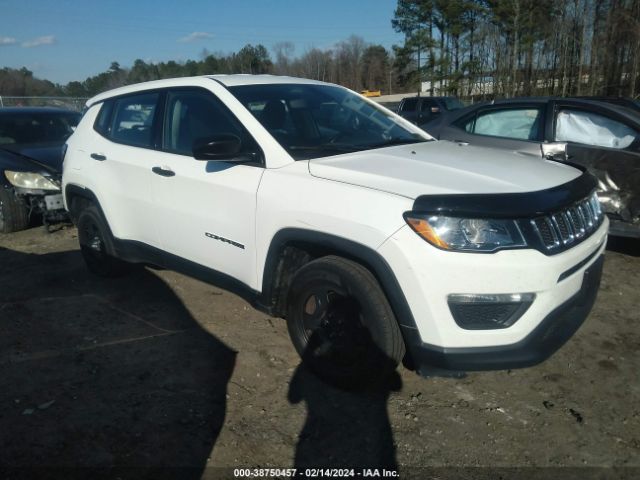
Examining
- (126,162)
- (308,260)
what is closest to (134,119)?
(126,162)

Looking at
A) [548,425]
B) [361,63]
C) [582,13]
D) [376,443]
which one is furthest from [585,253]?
[361,63]

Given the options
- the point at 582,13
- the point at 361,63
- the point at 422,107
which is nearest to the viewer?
the point at 422,107

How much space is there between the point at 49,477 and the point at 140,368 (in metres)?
1.04

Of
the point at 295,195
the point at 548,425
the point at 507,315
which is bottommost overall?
the point at 548,425

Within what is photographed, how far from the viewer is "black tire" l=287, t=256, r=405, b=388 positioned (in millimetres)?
2717

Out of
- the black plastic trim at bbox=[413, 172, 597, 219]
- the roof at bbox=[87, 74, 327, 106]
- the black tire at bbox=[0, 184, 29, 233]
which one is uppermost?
the roof at bbox=[87, 74, 327, 106]

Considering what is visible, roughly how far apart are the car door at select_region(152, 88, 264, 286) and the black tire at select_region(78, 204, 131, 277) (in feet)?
3.15

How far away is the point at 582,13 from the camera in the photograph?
24031 millimetres

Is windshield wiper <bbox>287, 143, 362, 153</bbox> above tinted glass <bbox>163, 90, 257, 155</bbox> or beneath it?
beneath

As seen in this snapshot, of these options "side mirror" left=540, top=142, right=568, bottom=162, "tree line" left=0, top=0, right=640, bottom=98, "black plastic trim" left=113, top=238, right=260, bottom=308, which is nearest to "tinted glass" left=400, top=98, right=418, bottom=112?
"tree line" left=0, top=0, right=640, bottom=98

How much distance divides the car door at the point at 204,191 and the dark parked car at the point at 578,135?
2906mm

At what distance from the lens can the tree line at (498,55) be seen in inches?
870

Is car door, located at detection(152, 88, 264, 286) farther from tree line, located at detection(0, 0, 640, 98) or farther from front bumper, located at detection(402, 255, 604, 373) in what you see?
tree line, located at detection(0, 0, 640, 98)

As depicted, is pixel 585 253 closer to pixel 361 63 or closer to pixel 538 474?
pixel 538 474
